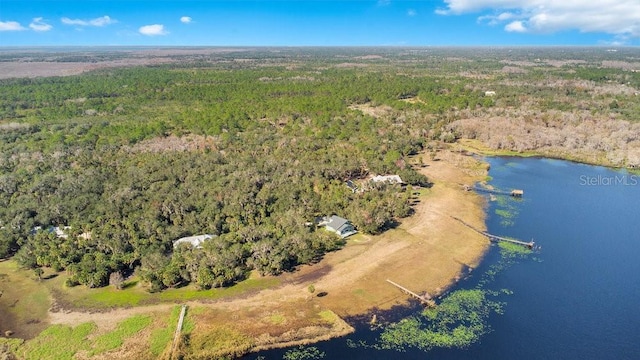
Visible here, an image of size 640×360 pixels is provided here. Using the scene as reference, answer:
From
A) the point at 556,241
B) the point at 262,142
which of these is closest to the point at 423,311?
the point at 556,241

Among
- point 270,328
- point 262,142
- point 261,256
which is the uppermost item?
point 262,142

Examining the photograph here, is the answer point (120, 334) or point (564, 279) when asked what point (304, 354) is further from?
point (564, 279)

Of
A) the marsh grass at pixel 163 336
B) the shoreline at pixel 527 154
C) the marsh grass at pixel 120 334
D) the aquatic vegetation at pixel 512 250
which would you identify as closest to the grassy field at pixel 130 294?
the marsh grass at pixel 120 334

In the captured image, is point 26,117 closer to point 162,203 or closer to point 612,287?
point 162,203

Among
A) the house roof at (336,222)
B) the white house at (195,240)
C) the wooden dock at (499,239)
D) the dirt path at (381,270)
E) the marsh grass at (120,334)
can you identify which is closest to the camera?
the marsh grass at (120,334)

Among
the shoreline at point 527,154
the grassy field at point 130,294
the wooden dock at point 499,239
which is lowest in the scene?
the grassy field at point 130,294

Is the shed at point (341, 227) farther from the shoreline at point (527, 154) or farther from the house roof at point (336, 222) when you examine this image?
the shoreline at point (527, 154)
